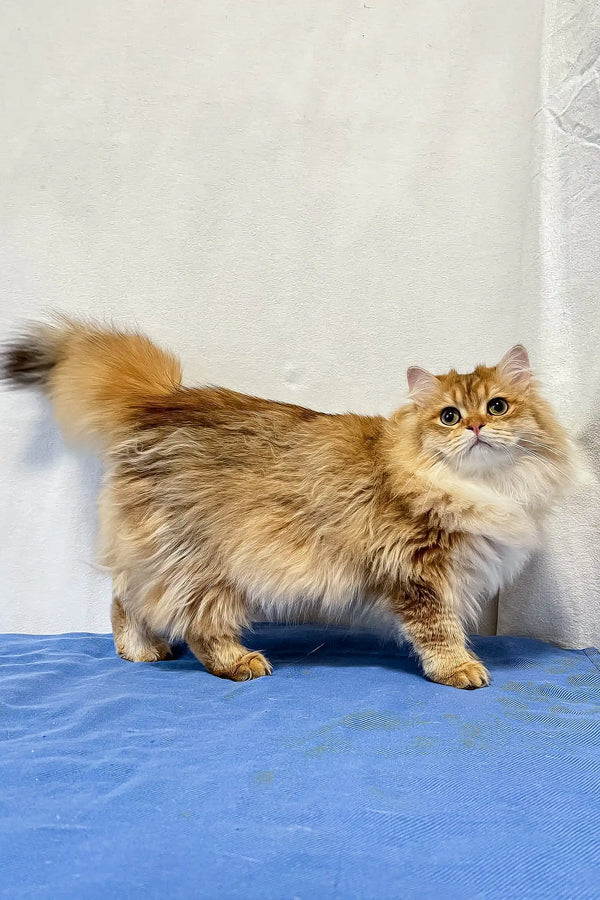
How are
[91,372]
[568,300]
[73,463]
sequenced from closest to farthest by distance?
[91,372], [568,300], [73,463]

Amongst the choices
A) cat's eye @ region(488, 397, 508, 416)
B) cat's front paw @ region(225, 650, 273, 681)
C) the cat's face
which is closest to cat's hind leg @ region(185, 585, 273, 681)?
cat's front paw @ region(225, 650, 273, 681)

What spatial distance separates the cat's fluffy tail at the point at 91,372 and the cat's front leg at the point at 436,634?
926mm

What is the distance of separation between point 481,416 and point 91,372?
1.13 metres

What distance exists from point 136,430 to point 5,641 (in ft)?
2.75

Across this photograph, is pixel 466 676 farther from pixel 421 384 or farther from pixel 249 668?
pixel 421 384

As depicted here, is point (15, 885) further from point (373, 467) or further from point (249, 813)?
point (373, 467)

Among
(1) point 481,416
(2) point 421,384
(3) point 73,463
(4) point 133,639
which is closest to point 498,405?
(1) point 481,416

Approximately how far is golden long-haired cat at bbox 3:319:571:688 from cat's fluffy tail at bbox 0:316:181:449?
11 mm

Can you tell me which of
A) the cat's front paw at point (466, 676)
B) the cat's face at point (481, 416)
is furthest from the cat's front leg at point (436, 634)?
the cat's face at point (481, 416)

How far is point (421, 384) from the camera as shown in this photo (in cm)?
188

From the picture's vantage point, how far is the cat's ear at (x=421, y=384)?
186 centimetres

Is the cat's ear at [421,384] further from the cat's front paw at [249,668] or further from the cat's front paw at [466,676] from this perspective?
the cat's front paw at [249,668]

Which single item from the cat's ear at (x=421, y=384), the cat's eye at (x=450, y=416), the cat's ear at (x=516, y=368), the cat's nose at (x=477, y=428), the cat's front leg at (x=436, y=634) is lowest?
the cat's front leg at (x=436, y=634)

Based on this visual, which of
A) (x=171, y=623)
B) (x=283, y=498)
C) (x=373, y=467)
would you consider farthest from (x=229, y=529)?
(x=373, y=467)
